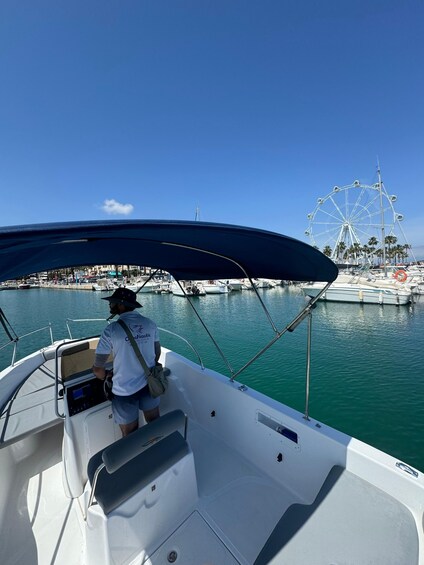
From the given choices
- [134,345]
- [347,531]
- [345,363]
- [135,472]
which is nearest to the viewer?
[347,531]

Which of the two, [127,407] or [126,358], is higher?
[126,358]

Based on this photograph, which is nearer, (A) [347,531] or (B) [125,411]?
(A) [347,531]

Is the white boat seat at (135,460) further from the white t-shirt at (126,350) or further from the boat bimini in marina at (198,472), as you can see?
the white t-shirt at (126,350)

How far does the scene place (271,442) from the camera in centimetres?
215

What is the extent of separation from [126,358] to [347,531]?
5.91 feet

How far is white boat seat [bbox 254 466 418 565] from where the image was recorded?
4.00 ft

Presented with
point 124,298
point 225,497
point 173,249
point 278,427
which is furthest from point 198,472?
point 173,249

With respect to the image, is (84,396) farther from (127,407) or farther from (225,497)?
(225,497)

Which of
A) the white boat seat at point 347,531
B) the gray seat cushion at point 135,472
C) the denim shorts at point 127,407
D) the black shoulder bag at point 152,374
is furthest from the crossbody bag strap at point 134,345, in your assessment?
the white boat seat at point 347,531

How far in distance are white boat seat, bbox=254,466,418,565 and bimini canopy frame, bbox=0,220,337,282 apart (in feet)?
5.30

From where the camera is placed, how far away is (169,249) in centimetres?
244

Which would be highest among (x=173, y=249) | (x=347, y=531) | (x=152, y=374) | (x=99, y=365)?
(x=173, y=249)

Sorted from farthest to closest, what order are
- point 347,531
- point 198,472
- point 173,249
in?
point 173,249
point 198,472
point 347,531

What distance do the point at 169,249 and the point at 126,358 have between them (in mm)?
1103
